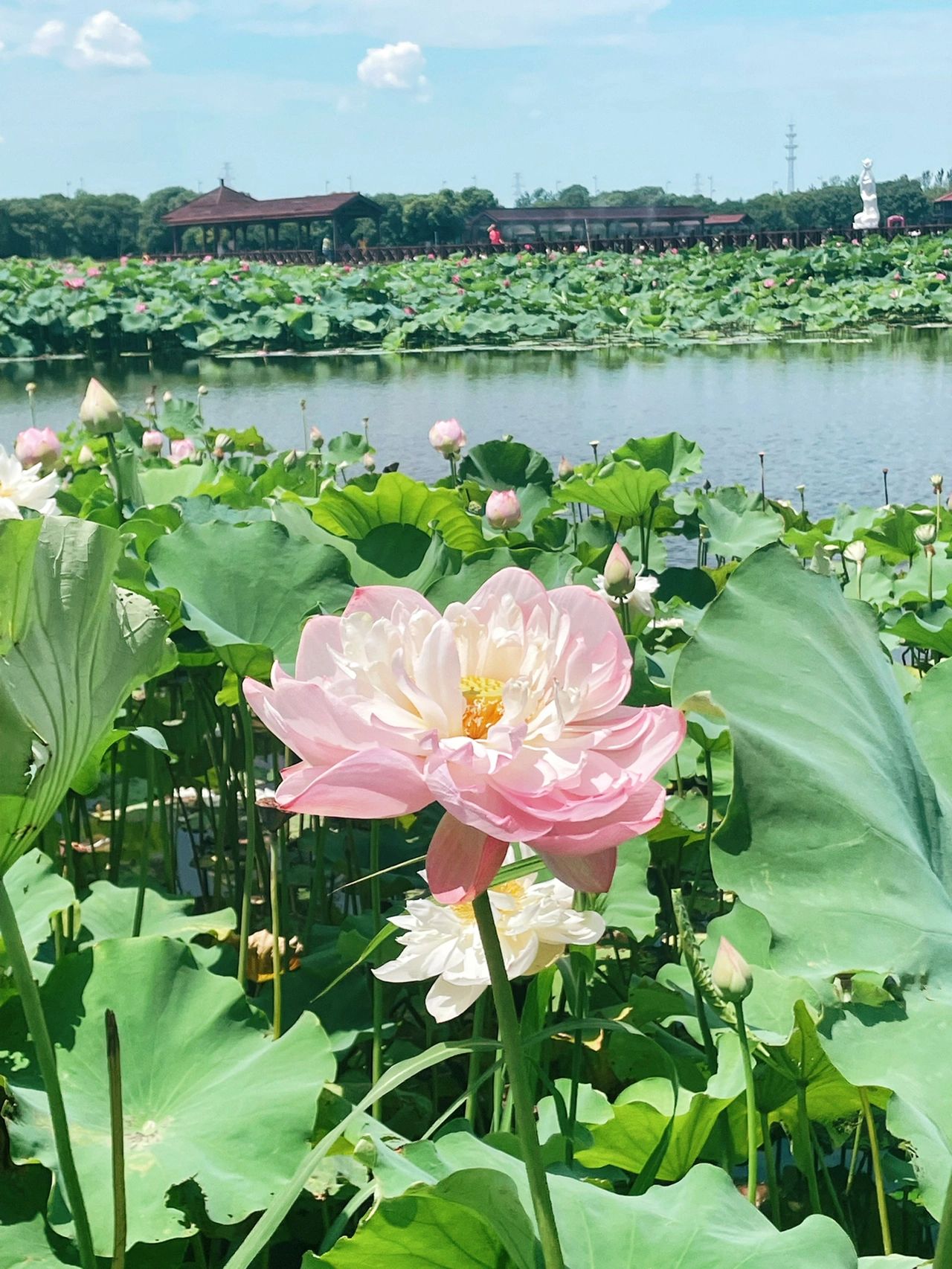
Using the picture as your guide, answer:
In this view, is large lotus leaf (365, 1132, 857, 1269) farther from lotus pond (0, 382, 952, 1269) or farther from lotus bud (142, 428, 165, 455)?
lotus bud (142, 428, 165, 455)

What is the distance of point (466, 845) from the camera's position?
21.0 inches

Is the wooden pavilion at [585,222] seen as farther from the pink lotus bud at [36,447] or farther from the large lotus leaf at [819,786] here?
the large lotus leaf at [819,786]

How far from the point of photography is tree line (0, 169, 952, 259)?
137ft

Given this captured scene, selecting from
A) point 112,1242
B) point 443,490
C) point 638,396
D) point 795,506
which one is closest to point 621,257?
point 638,396

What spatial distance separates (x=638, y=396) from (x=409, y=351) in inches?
211

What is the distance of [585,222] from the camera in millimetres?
37875

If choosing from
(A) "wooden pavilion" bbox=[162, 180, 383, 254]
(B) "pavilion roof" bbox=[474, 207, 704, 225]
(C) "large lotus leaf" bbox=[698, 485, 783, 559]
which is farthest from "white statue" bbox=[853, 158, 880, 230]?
(C) "large lotus leaf" bbox=[698, 485, 783, 559]

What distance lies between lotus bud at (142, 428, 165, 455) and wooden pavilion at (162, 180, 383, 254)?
96.6 feet

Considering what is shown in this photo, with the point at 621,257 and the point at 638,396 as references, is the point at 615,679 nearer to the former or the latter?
the point at 638,396

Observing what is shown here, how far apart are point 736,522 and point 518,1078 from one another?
2574mm

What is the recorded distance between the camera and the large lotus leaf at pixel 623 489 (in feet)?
A: 8.22

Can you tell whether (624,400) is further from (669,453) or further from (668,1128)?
(668,1128)

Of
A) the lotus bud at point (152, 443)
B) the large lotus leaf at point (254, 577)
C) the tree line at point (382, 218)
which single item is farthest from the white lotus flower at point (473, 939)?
the tree line at point (382, 218)

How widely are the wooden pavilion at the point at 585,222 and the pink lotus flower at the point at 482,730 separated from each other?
38.3m
